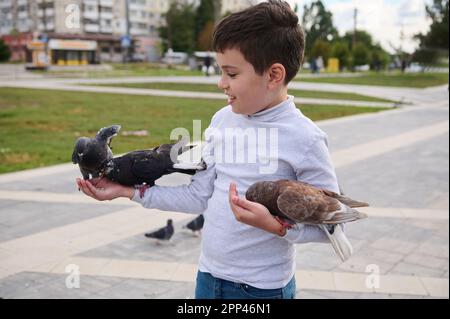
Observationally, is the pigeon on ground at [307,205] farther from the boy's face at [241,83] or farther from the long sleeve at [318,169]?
the boy's face at [241,83]

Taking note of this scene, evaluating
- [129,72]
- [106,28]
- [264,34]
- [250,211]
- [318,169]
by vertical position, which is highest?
[106,28]

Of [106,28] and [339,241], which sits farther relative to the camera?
[106,28]

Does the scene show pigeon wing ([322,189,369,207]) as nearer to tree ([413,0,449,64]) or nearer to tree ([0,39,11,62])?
tree ([413,0,449,64])

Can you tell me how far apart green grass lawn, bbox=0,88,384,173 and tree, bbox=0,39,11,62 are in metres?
27.9

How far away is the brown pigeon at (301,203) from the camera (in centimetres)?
151

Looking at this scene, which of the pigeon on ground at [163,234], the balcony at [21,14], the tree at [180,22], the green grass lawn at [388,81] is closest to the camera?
the pigeon on ground at [163,234]

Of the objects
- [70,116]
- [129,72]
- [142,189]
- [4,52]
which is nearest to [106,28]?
[129,72]

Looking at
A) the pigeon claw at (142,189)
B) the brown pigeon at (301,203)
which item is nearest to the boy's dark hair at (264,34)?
the brown pigeon at (301,203)

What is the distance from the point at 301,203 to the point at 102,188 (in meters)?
0.64

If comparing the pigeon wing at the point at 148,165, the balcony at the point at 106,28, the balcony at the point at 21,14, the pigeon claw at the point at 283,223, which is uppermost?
the balcony at the point at 106,28

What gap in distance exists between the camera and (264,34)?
5.07 feet

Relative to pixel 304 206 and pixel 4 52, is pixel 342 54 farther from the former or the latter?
pixel 304 206
